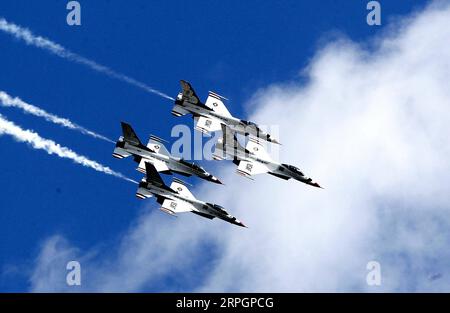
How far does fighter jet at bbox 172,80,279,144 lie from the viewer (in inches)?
6841

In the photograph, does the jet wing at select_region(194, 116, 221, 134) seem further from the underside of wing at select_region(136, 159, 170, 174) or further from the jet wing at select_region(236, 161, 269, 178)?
the underside of wing at select_region(136, 159, 170, 174)

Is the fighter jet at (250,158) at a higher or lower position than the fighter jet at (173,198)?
higher

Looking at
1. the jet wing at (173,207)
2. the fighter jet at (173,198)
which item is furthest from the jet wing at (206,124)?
the jet wing at (173,207)

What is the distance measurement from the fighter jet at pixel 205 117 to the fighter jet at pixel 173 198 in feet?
36.0

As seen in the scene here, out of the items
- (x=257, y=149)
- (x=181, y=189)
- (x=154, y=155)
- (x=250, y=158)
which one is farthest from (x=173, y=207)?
(x=257, y=149)

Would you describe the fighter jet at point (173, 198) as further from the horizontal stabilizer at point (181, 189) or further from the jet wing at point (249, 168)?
the jet wing at point (249, 168)

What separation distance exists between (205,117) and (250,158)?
9.33 m

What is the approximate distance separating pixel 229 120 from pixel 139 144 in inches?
538

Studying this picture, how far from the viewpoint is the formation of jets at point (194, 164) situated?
166375 millimetres

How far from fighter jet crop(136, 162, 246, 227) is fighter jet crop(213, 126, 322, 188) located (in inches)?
252
